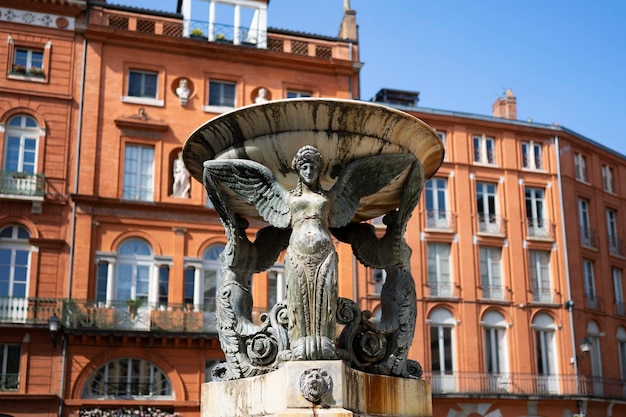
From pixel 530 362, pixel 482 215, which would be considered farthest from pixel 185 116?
pixel 530 362

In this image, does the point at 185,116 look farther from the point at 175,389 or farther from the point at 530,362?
the point at 530,362

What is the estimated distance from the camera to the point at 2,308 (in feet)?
82.4

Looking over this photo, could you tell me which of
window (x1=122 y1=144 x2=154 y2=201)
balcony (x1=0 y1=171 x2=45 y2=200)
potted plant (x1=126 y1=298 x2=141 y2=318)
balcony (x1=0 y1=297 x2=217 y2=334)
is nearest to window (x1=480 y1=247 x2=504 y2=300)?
balcony (x1=0 y1=297 x2=217 y2=334)

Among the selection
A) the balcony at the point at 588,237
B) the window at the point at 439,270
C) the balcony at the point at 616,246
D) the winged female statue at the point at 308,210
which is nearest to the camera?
the winged female statue at the point at 308,210

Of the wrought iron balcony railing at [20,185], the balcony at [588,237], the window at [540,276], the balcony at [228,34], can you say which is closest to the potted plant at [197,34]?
the balcony at [228,34]

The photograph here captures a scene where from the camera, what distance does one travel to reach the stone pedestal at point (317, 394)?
6.17 m

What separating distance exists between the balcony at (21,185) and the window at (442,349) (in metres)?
14.5

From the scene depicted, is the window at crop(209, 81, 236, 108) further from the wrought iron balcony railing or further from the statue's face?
the statue's face

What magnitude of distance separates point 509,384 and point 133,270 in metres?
14.4

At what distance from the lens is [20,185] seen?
26.2m

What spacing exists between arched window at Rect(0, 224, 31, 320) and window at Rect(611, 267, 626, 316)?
24.0 m

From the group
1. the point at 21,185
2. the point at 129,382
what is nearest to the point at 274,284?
the point at 129,382

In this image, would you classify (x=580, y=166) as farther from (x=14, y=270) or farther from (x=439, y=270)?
(x=14, y=270)

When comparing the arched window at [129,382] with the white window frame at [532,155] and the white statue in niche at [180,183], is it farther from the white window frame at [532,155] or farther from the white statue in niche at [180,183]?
the white window frame at [532,155]
